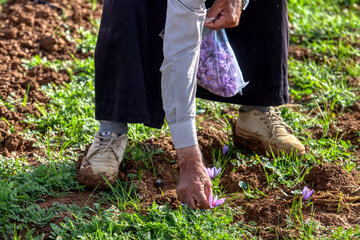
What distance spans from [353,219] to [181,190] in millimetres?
841

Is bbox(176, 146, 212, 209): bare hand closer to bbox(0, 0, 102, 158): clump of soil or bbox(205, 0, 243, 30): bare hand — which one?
bbox(205, 0, 243, 30): bare hand

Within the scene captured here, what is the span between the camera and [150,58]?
9.63ft

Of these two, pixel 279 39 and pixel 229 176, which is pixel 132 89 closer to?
pixel 229 176

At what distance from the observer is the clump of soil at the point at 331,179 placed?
9.25ft

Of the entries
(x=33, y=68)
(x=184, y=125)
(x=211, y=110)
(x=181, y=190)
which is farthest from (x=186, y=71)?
(x=33, y=68)

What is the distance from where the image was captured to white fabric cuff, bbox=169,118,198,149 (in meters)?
2.40

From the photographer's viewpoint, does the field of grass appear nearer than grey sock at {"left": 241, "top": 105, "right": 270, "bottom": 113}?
Yes

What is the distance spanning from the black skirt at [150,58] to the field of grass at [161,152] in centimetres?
35

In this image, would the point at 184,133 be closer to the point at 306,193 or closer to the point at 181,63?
the point at 181,63

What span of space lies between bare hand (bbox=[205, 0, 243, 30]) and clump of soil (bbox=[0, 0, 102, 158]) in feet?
4.47

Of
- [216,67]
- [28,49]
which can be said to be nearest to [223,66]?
[216,67]

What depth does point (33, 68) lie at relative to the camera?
4047mm

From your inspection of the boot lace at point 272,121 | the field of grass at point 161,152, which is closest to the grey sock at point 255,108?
the boot lace at point 272,121

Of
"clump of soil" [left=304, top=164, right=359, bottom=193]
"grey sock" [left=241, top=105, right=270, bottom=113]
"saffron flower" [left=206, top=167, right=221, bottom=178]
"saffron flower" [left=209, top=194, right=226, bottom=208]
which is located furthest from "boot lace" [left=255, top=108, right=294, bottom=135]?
"saffron flower" [left=209, top=194, right=226, bottom=208]
